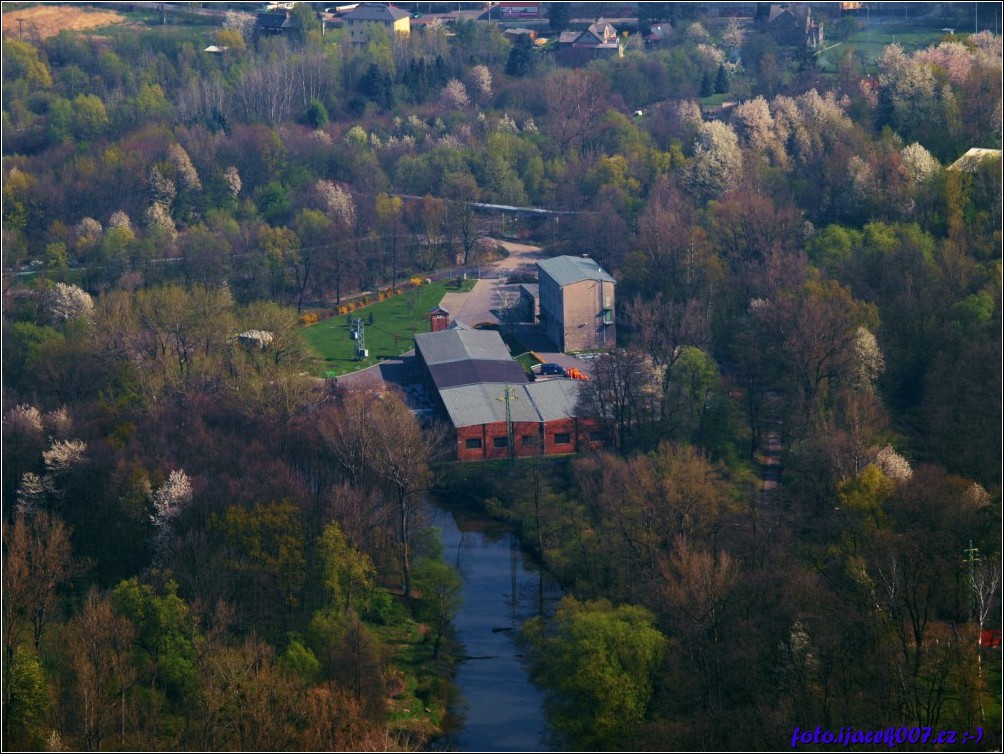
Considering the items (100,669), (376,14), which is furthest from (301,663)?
(376,14)

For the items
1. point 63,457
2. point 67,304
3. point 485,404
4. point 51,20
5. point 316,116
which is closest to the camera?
point 63,457

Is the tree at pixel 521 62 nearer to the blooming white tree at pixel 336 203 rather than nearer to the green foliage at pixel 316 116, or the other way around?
the green foliage at pixel 316 116

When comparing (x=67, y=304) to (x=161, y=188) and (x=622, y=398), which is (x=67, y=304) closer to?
(x=161, y=188)

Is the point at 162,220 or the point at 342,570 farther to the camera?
the point at 162,220

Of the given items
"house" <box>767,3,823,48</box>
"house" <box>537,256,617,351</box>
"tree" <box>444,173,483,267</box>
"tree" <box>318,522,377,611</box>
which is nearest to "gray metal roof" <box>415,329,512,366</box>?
"house" <box>537,256,617,351</box>

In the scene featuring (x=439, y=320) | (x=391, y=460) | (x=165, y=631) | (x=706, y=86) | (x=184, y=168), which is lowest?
(x=439, y=320)

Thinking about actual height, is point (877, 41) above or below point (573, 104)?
above

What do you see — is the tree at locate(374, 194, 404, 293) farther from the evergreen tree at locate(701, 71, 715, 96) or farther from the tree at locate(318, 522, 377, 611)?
the tree at locate(318, 522, 377, 611)
